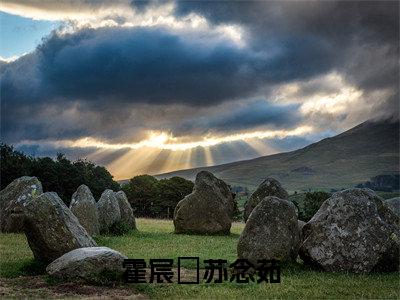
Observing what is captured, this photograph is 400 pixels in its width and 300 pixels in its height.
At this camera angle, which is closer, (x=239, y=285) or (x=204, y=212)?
(x=239, y=285)

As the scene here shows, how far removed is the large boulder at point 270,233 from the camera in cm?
2216

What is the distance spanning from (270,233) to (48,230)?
9.19m

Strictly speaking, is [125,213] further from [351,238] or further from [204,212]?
[351,238]

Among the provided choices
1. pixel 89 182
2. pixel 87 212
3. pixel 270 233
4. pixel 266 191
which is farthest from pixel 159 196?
pixel 270 233

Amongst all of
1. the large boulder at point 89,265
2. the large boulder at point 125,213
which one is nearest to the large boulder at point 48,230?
the large boulder at point 89,265

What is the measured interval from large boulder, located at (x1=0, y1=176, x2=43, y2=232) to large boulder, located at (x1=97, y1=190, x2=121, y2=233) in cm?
431

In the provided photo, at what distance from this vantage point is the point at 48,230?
22.1 meters

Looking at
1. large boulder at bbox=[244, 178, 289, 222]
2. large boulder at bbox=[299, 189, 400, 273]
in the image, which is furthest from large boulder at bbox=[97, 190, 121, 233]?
large boulder at bbox=[299, 189, 400, 273]

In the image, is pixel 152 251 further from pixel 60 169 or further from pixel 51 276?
pixel 60 169

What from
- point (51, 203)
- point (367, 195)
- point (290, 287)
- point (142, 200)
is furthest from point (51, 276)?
point (142, 200)

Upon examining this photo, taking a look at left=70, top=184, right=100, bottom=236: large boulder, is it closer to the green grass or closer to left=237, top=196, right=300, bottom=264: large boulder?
the green grass

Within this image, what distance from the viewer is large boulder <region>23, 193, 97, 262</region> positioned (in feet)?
72.4

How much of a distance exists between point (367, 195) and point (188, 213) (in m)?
20.9

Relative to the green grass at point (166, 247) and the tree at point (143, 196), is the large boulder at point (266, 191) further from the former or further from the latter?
the tree at point (143, 196)
